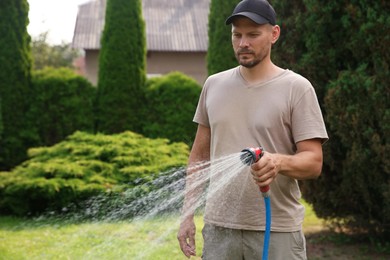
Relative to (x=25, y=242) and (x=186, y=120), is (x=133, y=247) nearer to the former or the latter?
(x=25, y=242)

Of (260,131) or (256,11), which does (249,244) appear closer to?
(260,131)

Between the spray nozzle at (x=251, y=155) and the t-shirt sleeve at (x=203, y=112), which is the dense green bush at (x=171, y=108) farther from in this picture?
the spray nozzle at (x=251, y=155)

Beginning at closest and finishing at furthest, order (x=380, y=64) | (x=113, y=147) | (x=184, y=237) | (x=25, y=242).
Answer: (x=184, y=237) → (x=380, y=64) → (x=25, y=242) → (x=113, y=147)

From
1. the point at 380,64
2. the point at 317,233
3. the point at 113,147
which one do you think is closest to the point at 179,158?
the point at 113,147

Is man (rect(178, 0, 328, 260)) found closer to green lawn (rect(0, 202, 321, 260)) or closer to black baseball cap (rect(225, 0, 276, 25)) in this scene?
black baseball cap (rect(225, 0, 276, 25))

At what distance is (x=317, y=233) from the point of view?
21.8 feet

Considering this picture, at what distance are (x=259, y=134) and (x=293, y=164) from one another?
0.72 ft

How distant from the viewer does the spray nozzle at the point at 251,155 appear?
2.08 meters

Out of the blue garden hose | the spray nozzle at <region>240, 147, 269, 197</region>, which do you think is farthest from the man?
the spray nozzle at <region>240, 147, 269, 197</region>

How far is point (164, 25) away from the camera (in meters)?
20.7

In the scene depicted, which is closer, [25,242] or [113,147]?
[25,242]

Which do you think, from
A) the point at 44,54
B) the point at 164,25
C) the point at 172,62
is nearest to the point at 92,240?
the point at 172,62

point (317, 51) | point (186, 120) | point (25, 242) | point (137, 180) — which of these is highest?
point (317, 51)

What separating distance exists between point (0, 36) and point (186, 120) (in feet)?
10.9
